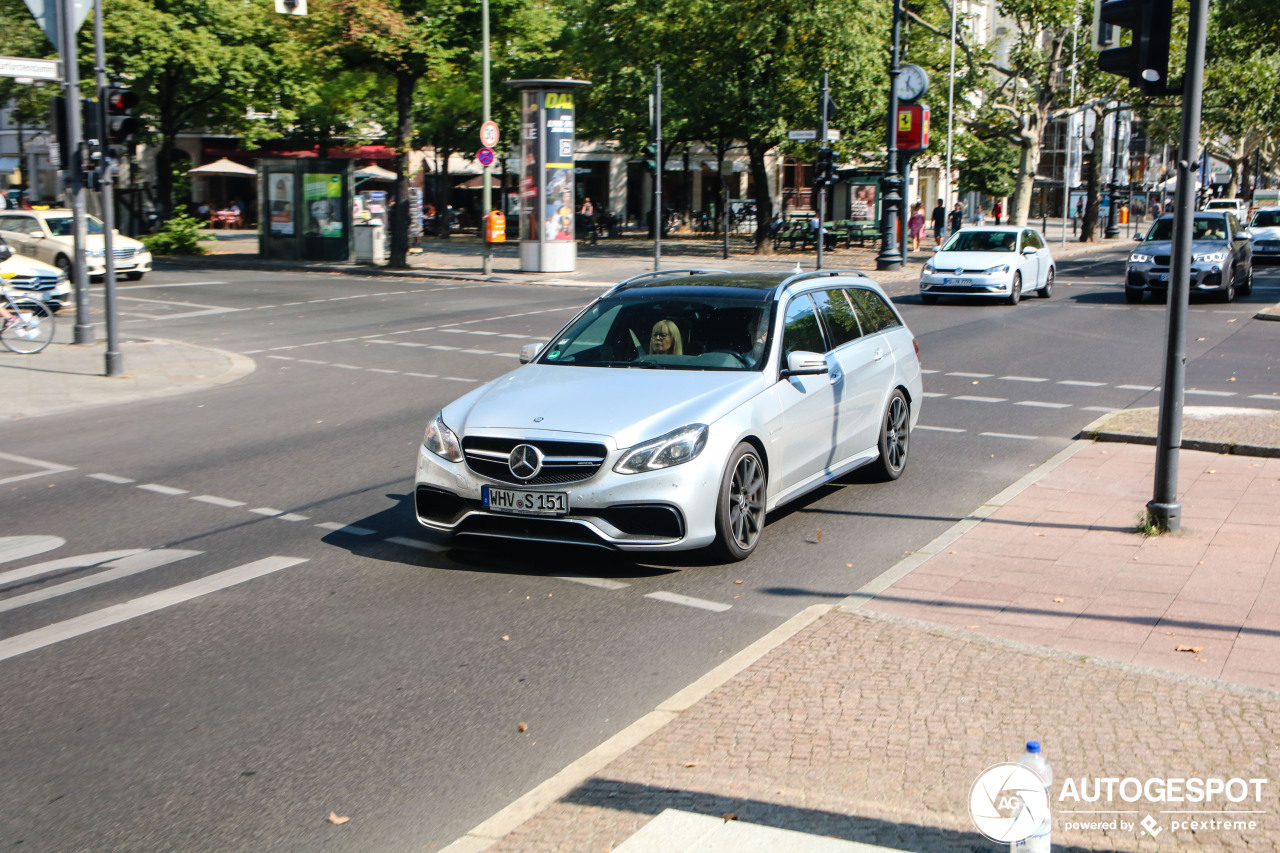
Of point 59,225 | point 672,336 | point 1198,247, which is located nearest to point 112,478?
point 672,336

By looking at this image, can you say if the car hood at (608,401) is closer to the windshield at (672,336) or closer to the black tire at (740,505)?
the windshield at (672,336)

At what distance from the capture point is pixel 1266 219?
4150cm

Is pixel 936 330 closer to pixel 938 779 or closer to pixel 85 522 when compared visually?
pixel 85 522

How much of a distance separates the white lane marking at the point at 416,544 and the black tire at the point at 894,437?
3.33 meters

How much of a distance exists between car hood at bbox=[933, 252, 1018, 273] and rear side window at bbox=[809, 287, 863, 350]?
16.3 m

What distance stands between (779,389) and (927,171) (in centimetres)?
6920

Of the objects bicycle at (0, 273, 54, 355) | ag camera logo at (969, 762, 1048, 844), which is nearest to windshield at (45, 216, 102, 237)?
bicycle at (0, 273, 54, 355)

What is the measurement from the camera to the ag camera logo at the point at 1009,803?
125 inches

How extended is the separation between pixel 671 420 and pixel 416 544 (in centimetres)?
185

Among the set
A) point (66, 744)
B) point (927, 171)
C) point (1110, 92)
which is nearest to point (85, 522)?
point (66, 744)

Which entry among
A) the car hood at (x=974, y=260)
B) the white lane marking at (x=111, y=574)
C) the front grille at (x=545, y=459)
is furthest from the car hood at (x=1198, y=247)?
the white lane marking at (x=111, y=574)

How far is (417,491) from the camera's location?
7129 mm

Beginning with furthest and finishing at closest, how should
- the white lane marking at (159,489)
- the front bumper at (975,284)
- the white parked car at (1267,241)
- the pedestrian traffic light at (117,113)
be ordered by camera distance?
the white parked car at (1267,241)
the front bumper at (975,284)
the pedestrian traffic light at (117,113)
the white lane marking at (159,489)

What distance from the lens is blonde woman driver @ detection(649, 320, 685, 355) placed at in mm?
7848
